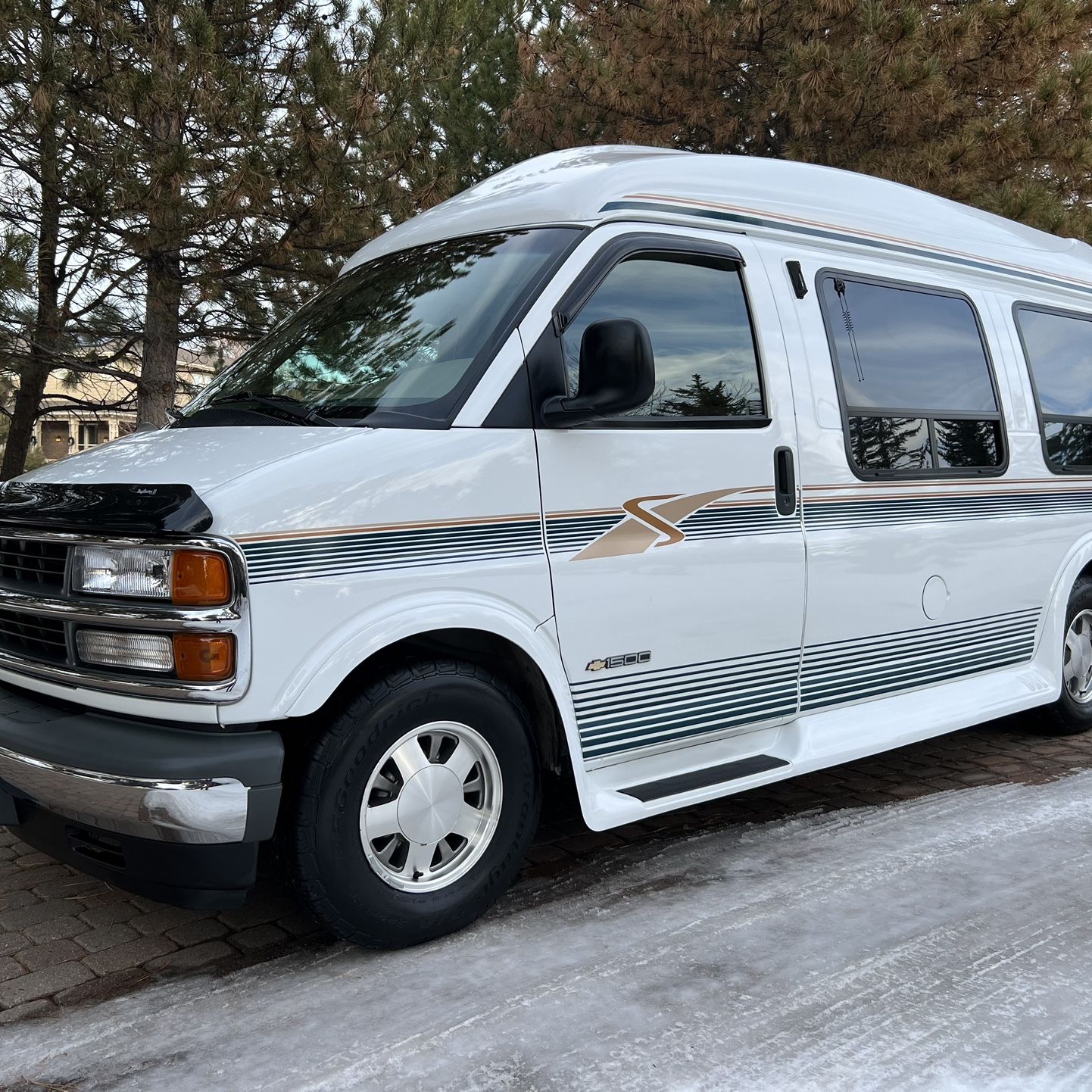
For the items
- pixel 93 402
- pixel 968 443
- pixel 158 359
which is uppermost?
pixel 158 359

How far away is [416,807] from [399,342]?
1.56m

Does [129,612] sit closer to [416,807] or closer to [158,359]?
[416,807]

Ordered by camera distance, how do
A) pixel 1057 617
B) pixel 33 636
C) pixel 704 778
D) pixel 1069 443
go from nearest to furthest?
pixel 33 636 → pixel 704 778 → pixel 1057 617 → pixel 1069 443

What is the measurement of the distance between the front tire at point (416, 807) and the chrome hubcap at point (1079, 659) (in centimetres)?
378

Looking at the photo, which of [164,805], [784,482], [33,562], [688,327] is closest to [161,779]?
[164,805]

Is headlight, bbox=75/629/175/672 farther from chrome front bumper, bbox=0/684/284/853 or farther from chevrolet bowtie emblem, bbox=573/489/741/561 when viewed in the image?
chevrolet bowtie emblem, bbox=573/489/741/561

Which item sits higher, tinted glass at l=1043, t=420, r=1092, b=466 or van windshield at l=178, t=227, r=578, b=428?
van windshield at l=178, t=227, r=578, b=428

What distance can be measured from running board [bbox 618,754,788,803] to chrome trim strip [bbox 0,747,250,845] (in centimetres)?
142

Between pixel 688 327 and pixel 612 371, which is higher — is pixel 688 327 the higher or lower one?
the higher one

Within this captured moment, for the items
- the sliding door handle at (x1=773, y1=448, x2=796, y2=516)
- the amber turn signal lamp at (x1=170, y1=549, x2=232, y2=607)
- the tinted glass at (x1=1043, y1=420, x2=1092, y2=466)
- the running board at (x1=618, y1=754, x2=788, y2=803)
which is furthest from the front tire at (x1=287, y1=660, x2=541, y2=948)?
the tinted glass at (x1=1043, y1=420, x2=1092, y2=466)

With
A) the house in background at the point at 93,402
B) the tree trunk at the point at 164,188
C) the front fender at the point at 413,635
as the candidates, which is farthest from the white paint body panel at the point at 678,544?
the house in background at the point at 93,402

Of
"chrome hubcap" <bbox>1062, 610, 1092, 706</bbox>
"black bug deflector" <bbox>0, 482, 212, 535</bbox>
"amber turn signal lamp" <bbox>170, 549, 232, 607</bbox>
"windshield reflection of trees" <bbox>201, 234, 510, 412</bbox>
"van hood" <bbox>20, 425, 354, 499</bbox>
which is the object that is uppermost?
"windshield reflection of trees" <bbox>201, 234, 510, 412</bbox>

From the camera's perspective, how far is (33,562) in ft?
11.9

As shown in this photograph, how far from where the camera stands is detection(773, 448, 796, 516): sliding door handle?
4.50 meters
